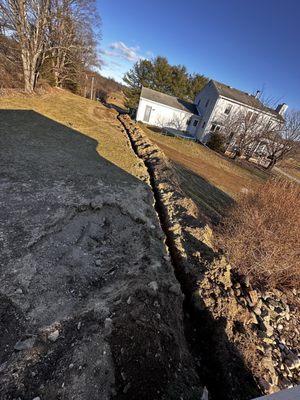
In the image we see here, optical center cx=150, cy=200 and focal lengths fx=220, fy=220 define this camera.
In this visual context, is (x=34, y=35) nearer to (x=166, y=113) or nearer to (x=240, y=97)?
(x=166, y=113)

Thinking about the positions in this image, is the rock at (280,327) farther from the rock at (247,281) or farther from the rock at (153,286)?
the rock at (153,286)

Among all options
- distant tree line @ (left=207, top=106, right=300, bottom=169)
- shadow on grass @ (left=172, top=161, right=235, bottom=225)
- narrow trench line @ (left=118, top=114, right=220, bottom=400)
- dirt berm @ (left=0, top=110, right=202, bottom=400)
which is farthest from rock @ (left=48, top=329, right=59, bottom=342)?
distant tree line @ (left=207, top=106, right=300, bottom=169)

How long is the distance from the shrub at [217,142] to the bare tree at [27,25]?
1593cm

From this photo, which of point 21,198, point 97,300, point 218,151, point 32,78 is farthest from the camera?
point 218,151

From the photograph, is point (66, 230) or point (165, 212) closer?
point (66, 230)

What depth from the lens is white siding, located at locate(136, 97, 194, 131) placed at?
23203mm

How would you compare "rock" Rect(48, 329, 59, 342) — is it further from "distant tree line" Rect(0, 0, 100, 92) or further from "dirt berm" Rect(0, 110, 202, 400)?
"distant tree line" Rect(0, 0, 100, 92)

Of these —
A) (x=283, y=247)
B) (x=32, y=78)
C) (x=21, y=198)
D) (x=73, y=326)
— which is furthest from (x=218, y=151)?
(x=73, y=326)

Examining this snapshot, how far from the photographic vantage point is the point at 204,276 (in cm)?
443

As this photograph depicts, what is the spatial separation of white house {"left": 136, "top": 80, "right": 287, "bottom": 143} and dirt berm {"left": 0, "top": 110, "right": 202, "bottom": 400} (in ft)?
64.2

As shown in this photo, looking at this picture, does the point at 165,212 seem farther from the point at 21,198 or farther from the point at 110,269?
the point at 21,198

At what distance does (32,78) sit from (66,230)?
53.3ft

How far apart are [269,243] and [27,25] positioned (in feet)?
59.7

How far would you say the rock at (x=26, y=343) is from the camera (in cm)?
250
